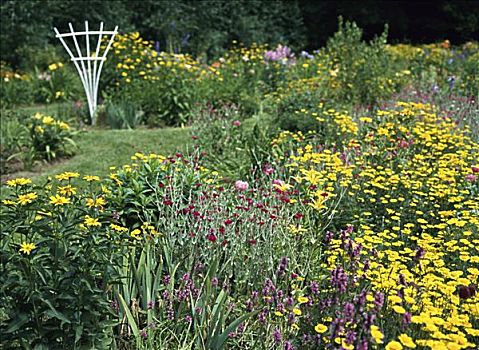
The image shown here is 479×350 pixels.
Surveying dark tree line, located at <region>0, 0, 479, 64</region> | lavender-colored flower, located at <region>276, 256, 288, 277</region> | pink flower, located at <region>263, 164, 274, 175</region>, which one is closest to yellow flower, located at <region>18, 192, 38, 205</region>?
lavender-colored flower, located at <region>276, 256, 288, 277</region>

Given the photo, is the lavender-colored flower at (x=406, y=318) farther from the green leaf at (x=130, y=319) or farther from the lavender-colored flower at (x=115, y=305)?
the lavender-colored flower at (x=115, y=305)

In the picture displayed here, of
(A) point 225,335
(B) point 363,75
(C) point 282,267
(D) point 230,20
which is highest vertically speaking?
(D) point 230,20

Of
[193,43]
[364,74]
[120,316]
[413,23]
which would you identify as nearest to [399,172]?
[120,316]

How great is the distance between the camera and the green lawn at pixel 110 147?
6.39 m

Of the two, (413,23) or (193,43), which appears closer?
(193,43)

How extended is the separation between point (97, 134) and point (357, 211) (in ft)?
14.7

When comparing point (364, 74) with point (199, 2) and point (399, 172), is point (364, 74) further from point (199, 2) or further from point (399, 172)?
point (199, 2)

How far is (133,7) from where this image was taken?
13.3 metres

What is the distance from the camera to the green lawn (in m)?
6.39

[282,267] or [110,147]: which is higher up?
[110,147]

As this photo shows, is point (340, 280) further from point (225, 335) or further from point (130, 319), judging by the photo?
point (130, 319)

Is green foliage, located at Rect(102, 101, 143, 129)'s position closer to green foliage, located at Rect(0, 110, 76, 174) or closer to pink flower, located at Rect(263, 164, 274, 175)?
green foliage, located at Rect(0, 110, 76, 174)

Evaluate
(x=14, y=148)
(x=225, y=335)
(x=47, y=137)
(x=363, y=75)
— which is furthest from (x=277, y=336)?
(x=363, y=75)

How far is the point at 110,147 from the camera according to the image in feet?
23.3
